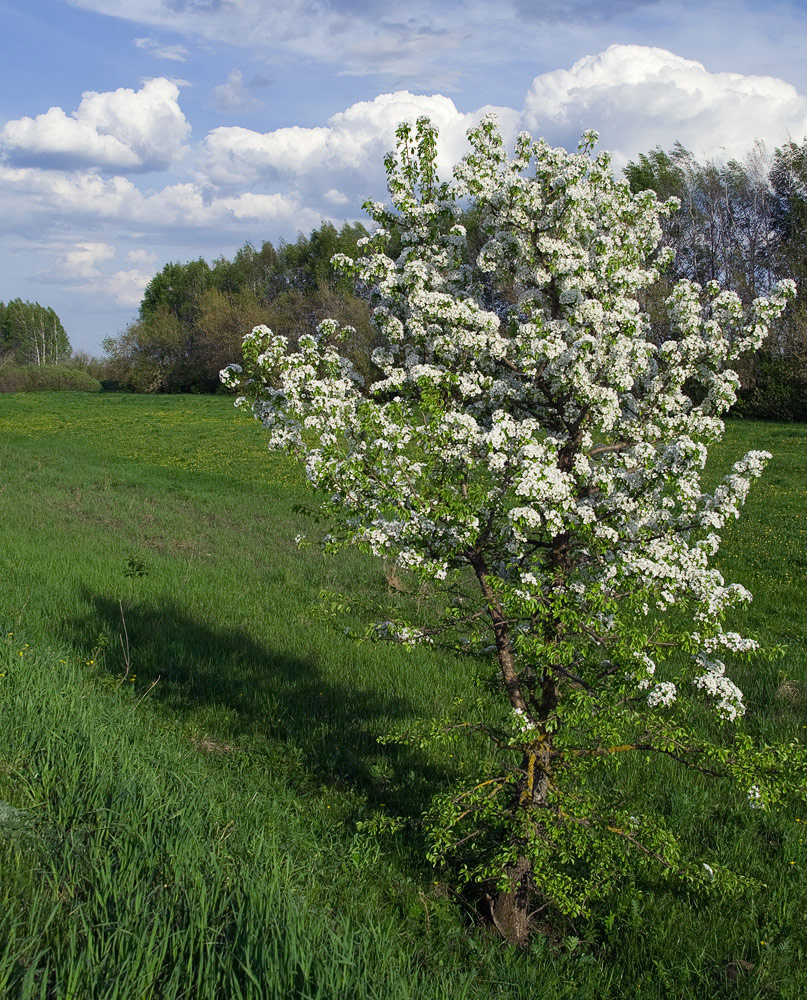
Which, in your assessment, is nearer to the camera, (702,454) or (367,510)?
(702,454)

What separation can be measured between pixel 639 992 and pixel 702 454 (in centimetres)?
342

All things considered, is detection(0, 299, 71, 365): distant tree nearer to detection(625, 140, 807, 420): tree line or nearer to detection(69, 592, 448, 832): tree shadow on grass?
detection(625, 140, 807, 420): tree line

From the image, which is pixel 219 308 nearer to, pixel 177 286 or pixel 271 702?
pixel 177 286

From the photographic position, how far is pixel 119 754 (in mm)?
5672

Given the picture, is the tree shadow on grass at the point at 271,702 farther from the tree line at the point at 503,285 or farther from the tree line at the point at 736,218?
the tree line at the point at 736,218

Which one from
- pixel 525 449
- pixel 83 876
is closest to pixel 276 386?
pixel 525 449

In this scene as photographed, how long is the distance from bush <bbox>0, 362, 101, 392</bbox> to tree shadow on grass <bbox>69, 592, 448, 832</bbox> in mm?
88021

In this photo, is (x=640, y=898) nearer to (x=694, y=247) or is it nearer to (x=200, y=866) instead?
(x=200, y=866)

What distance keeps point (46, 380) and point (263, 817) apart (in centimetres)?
9716

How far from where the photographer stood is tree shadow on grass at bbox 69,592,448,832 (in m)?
7.31

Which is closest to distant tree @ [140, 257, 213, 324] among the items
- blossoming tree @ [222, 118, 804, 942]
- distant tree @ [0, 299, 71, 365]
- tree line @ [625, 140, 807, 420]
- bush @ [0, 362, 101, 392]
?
bush @ [0, 362, 101, 392]

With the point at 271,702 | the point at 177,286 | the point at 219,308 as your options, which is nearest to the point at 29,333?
the point at 177,286

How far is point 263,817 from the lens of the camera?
19.8 ft

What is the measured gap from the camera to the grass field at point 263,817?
11.6 feet
